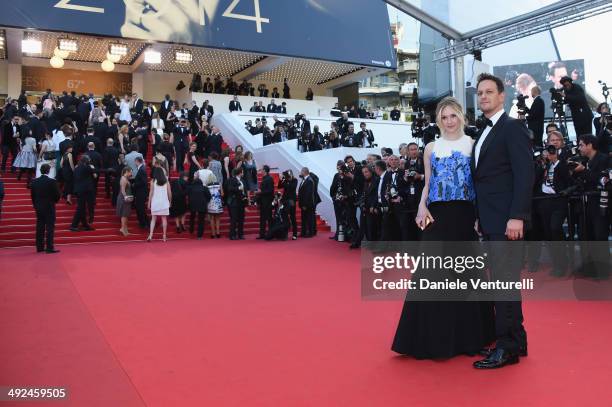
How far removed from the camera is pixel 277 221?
1185 cm

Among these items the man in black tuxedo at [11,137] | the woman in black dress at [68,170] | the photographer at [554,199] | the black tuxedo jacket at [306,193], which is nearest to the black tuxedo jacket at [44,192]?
the woman in black dress at [68,170]

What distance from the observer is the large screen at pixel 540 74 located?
26141 mm

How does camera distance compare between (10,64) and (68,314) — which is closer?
(68,314)

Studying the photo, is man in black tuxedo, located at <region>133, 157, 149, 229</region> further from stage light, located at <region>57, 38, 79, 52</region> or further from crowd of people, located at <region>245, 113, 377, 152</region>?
stage light, located at <region>57, 38, 79, 52</region>

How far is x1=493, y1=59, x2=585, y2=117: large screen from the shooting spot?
2614cm

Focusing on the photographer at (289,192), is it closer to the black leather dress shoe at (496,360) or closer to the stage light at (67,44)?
the black leather dress shoe at (496,360)

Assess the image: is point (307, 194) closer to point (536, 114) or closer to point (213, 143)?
point (536, 114)

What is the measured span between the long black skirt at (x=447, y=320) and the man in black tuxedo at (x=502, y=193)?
0.47 ft

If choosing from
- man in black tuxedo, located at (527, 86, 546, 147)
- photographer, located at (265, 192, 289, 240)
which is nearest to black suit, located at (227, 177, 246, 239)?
photographer, located at (265, 192, 289, 240)

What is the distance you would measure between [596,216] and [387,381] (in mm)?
4294

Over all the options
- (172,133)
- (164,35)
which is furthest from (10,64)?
(172,133)

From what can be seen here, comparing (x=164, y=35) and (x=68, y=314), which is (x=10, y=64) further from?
(x=68, y=314)

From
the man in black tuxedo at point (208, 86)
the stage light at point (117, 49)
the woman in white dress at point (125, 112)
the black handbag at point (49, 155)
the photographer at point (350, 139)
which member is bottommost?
the black handbag at point (49, 155)

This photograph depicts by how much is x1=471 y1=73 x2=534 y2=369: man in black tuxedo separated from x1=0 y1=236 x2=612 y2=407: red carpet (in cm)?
18
